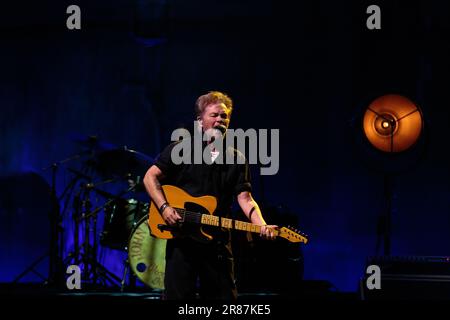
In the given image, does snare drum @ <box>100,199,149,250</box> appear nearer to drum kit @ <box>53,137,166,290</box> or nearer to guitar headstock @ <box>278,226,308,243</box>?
drum kit @ <box>53,137,166,290</box>

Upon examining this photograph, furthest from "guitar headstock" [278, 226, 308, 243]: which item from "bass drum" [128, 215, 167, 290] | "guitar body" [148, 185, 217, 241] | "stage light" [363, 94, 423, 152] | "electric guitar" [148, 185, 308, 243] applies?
"bass drum" [128, 215, 167, 290]

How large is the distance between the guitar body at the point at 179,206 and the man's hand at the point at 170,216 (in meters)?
0.06

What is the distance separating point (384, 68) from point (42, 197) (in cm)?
481

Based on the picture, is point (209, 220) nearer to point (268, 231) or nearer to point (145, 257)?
point (268, 231)

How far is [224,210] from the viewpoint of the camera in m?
3.98

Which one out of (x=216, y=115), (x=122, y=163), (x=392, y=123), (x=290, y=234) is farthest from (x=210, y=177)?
(x=122, y=163)

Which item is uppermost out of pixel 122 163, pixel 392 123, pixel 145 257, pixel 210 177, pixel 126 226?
pixel 392 123

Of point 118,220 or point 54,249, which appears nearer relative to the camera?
point 118,220

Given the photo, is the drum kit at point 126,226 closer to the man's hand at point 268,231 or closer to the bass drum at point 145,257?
the bass drum at point 145,257

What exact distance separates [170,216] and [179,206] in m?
0.16

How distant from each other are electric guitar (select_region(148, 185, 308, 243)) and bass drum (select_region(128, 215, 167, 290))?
269cm

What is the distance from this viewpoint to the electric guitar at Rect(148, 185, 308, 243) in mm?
3879

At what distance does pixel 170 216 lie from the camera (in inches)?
152

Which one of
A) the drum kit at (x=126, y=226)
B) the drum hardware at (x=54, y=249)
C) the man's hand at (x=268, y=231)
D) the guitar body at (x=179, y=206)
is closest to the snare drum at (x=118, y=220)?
the drum kit at (x=126, y=226)
